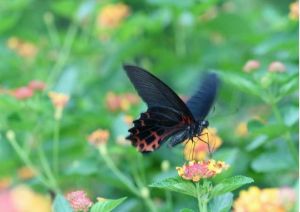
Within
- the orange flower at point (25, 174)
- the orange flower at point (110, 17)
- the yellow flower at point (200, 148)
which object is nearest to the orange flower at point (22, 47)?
the orange flower at point (110, 17)

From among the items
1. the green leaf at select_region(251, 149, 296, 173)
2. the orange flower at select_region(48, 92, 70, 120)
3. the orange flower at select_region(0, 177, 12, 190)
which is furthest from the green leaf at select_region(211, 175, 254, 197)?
the orange flower at select_region(0, 177, 12, 190)

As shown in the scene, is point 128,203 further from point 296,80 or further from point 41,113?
point 296,80

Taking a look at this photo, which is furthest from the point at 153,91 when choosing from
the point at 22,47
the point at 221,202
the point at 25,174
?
the point at 22,47

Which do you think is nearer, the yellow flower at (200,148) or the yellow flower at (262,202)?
the yellow flower at (262,202)

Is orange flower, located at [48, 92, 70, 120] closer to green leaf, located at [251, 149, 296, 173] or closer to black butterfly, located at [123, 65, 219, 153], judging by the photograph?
black butterfly, located at [123, 65, 219, 153]

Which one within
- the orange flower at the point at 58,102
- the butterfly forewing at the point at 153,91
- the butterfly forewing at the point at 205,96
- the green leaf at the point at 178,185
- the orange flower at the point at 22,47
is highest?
the orange flower at the point at 22,47

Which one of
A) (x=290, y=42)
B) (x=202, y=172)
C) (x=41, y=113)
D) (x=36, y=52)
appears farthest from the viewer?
(x=36, y=52)

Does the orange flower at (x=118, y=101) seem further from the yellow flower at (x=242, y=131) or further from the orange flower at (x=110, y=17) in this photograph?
→ the orange flower at (x=110, y=17)

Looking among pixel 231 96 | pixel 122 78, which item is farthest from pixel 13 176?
pixel 231 96
